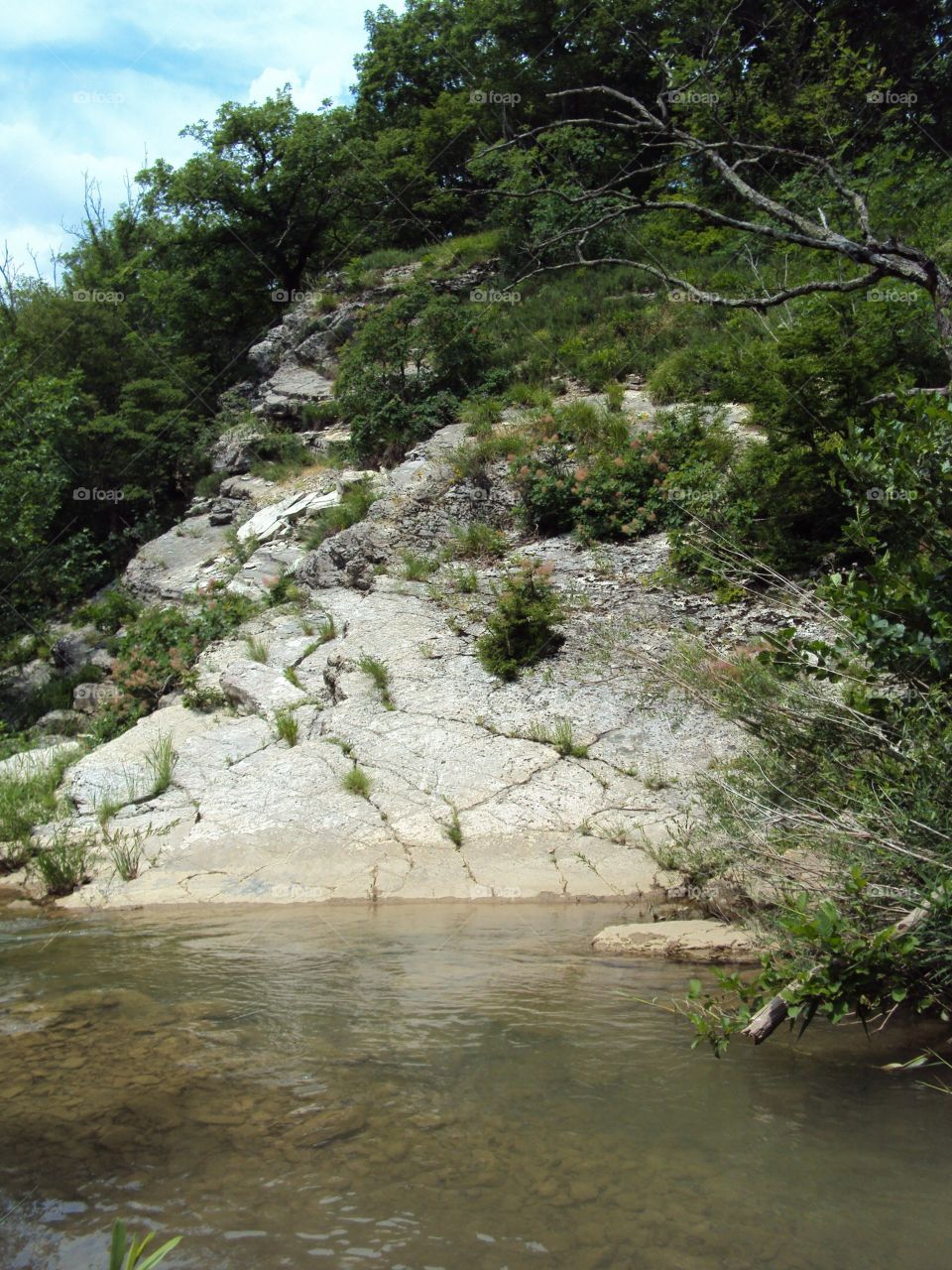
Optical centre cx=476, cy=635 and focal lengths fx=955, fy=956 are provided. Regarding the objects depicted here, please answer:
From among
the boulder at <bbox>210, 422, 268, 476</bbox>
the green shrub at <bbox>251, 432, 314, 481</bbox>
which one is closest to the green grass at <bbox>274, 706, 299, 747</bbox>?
the green shrub at <bbox>251, 432, 314, 481</bbox>

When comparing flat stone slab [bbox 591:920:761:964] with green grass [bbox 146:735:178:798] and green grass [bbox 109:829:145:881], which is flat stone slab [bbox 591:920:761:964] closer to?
green grass [bbox 109:829:145:881]

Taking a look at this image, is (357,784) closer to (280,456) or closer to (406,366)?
(406,366)

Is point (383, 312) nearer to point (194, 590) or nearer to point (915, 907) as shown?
point (194, 590)

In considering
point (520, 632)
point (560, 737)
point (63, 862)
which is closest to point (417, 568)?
point (520, 632)

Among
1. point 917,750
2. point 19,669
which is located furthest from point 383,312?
point 917,750

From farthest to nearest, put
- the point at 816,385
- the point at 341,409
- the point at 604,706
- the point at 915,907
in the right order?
the point at 341,409 < the point at 816,385 < the point at 604,706 < the point at 915,907

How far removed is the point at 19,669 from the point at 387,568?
28.2 ft

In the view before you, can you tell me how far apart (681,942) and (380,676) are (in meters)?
5.64

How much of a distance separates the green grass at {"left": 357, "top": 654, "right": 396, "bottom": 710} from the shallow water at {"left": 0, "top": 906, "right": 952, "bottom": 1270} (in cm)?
476

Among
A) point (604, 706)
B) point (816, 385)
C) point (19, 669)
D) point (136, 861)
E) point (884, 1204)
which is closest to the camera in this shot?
point (884, 1204)

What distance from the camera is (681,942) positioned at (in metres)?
6.57

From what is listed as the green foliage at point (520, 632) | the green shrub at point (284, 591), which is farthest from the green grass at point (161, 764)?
the green shrub at point (284, 591)

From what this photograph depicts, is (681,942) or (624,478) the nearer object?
(681,942)

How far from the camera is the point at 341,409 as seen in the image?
65.9 ft
